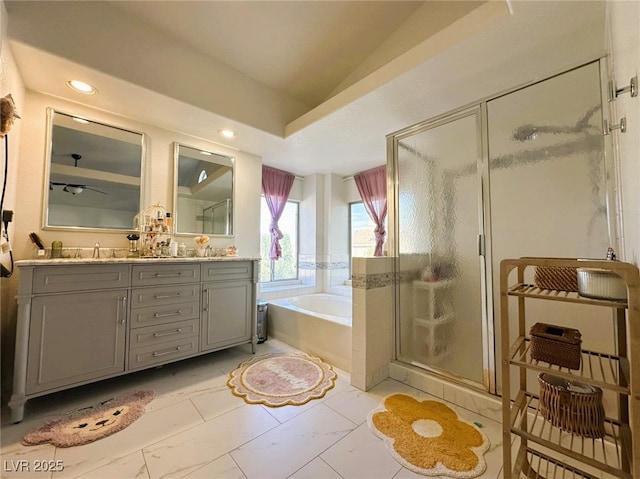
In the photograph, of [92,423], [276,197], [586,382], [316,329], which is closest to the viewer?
[586,382]

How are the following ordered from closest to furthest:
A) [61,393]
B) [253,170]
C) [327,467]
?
[327,467]
[61,393]
[253,170]

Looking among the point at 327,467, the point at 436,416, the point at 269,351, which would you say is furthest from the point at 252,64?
the point at 436,416

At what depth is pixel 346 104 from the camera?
2066 millimetres

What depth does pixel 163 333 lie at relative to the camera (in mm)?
2043

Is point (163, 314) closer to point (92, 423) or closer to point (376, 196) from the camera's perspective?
point (92, 423)

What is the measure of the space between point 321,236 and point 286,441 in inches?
111

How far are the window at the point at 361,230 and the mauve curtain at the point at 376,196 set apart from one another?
210 mm

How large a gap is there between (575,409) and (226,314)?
7.70 ft

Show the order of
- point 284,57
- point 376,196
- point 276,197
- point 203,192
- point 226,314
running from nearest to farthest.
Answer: point 284,57
point 226,314
point 203,192
point 376,196
point 276,197

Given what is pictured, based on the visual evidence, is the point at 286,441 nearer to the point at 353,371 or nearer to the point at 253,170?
the point at 353,371

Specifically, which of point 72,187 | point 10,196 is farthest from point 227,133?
point 10,196

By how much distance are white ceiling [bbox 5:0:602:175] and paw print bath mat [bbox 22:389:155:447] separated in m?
2.21

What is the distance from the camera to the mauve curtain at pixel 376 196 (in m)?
3.54

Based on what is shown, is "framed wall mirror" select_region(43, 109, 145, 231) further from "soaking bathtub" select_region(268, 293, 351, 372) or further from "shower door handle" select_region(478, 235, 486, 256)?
"shower door handle" select_region(478, 235, 486, 256)
